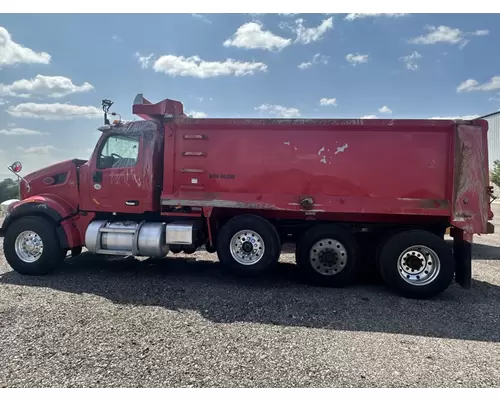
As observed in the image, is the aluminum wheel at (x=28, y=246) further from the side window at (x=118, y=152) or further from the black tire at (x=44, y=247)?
the side window at (x=118, y=152)

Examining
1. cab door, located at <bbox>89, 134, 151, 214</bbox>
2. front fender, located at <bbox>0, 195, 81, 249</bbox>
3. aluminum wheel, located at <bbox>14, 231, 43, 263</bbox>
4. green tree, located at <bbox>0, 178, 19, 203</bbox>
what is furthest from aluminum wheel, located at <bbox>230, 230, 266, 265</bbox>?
green tree, located at <bbox>0, 178, 19, 203</bbox>

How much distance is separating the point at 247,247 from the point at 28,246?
3995 mm

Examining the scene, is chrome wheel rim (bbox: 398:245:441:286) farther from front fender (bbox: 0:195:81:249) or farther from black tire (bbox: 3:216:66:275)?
black tire (bbox: 3:216:66:275)

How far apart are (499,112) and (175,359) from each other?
110 feet

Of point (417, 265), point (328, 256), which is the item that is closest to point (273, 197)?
point (328, 256)

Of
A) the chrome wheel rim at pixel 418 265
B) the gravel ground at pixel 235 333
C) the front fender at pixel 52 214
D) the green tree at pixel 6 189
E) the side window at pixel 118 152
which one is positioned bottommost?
the gravel ground at pixel 235 333

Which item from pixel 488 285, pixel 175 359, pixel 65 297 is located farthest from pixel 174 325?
pixel 488 285

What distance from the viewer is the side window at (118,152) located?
22.0 ft

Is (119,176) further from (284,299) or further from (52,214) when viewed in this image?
(284,299)

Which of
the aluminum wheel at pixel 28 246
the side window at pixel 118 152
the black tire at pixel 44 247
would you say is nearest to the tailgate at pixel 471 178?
the side window at pixel 118 152

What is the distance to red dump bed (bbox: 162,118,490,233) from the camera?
5609mm

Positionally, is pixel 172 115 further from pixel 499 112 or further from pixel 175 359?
pixel 499 112

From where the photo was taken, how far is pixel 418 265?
18.7 ft

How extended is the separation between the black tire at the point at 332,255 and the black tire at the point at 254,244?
455 mm
